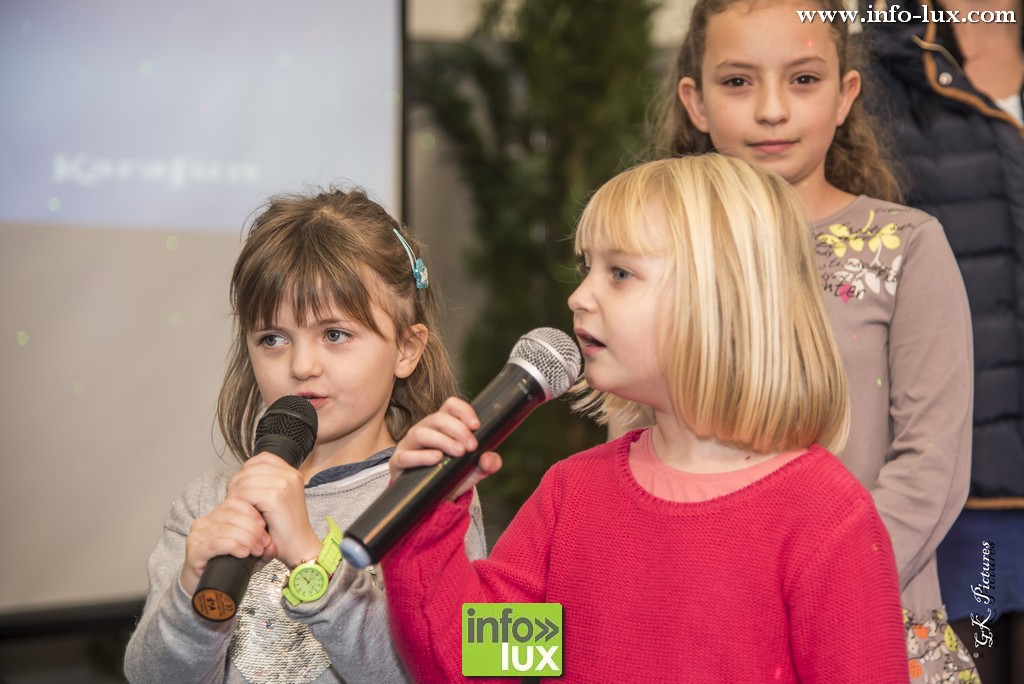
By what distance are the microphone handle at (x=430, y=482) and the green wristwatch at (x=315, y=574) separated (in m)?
0.17

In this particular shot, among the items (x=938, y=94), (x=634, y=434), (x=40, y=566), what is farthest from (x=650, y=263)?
(x=40, y=566)

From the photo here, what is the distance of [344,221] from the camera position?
4.98 ft

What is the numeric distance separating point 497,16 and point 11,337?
2.24m

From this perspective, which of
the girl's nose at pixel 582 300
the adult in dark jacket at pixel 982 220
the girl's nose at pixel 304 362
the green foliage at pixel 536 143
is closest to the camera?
the girl's nose at pixel 582 300

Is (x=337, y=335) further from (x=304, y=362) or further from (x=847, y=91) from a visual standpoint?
(x=847, y=91)

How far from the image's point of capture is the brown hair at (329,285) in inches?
55.6

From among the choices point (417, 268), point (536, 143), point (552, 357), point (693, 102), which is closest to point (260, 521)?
point (552, 357)

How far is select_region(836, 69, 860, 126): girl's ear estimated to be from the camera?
5.50 feet

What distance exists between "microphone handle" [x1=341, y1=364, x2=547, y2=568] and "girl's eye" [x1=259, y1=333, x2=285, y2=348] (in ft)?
1.55

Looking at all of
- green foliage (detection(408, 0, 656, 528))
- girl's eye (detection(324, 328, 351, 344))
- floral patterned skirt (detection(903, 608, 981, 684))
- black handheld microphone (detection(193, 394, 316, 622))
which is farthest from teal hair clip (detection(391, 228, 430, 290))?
green foliage (detection(408, 0, 656, 528))

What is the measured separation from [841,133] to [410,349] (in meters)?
0.80

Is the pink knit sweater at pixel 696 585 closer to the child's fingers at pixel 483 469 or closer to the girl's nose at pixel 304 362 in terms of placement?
the child's fingers at pixel 483 469

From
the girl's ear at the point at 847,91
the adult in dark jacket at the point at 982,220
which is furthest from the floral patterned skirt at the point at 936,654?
the girl's ear at the point at 847,91

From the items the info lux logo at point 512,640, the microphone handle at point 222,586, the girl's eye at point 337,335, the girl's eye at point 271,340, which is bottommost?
the info lux logo at point 512,640
